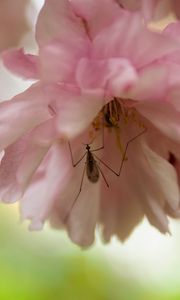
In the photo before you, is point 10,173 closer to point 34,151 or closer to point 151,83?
point 34,151

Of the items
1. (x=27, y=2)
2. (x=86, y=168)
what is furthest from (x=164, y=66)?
(x=27, y=2)

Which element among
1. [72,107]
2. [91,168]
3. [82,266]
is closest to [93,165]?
[91,168]

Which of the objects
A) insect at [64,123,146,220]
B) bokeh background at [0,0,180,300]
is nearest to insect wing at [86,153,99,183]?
insect at [64,123,146,220]

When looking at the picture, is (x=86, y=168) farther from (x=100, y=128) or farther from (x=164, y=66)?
(x=164, y=66)

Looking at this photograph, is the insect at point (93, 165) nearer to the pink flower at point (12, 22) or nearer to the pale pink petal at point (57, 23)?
the pale pink petal at point (57, 23)

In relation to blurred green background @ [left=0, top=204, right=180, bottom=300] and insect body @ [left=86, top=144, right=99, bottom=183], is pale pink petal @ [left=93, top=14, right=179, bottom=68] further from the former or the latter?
blurred green background @ [left=0, top=204, right=180, bottom=300]
